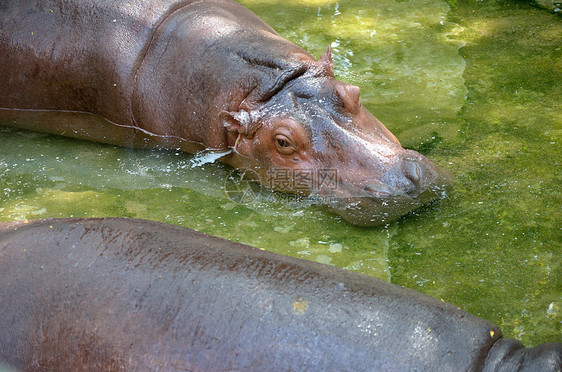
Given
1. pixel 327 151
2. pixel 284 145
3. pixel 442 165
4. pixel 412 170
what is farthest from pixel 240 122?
pixel 442 165

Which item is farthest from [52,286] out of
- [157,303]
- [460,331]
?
[460,331]

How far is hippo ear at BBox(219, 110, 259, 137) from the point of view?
448cm

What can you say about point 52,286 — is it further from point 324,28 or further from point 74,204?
point 324,28

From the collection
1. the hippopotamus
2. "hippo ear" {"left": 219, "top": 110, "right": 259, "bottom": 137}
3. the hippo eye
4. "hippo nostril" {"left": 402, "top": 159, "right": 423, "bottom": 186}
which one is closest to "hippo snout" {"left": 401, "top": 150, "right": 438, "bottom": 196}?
"hippo nostril" {"left": 402, "top": 159, "right": 423, "bottom": 186}

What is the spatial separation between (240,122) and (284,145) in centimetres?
35

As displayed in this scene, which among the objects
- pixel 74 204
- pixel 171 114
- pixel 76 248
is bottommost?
pixel 74 204

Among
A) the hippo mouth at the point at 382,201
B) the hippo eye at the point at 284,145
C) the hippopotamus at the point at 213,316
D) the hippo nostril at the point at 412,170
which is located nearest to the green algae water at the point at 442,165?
the hippo mouth at the point at 382,201

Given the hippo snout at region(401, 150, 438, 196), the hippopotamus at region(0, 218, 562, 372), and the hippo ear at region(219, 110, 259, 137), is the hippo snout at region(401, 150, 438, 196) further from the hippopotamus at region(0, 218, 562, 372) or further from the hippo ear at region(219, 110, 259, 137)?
the hippopotamus at region(0, 218, 562, 372)

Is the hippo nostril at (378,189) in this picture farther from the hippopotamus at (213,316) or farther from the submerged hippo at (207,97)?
the hippopotamus at (213,316)

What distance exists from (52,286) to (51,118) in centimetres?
298

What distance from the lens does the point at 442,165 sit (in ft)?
14.6

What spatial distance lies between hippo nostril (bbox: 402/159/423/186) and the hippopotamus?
1480 millimetres

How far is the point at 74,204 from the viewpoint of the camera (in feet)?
14.4

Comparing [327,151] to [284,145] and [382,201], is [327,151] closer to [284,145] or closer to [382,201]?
[284,145]
